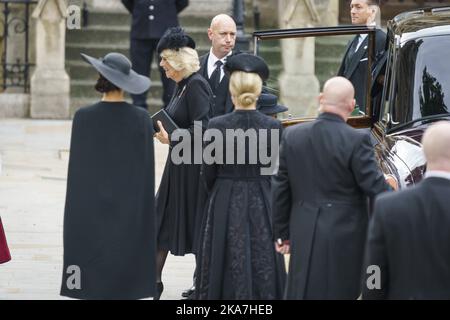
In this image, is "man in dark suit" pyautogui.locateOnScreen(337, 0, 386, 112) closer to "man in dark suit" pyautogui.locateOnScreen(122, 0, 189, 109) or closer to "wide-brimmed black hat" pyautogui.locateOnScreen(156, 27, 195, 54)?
"wide-brimmed black hat" pyautogui.locateOnScreen(156, 27, 195, 54)

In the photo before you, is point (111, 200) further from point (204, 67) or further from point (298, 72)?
point (298, 72)

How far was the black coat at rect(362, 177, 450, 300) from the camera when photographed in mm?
6945

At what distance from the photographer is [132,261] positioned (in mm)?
8719

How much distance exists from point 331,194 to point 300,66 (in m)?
12.2

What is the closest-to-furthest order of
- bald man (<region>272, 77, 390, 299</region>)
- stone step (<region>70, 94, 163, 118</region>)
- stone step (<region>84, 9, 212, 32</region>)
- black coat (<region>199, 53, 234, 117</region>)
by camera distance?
bald man (<region>272, 77, 390, 299</region>) < black coat (<region>199, 53, 234, 117</region>) < stone step (<region>70, 94, 163, 118</region>) < stone step (<region>84, 9, 212, 32</region>)

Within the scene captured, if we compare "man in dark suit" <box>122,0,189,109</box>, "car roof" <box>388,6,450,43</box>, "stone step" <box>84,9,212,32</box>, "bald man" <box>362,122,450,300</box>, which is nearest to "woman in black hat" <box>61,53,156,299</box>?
"bald man" <box>362,122,450,300</box>

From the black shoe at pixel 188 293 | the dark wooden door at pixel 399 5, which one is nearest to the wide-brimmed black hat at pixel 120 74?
the black shoe at pixel 188 293

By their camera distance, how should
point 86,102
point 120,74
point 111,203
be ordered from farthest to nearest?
1. point 86,102
2. point 120,74
3. point 111,203

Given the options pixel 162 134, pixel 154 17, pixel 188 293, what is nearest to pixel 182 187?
pixel 162 134

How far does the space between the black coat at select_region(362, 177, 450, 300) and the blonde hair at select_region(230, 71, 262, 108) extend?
7.47 feet

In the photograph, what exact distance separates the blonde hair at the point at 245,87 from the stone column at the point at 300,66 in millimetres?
11137

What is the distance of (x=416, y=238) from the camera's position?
6941mm
